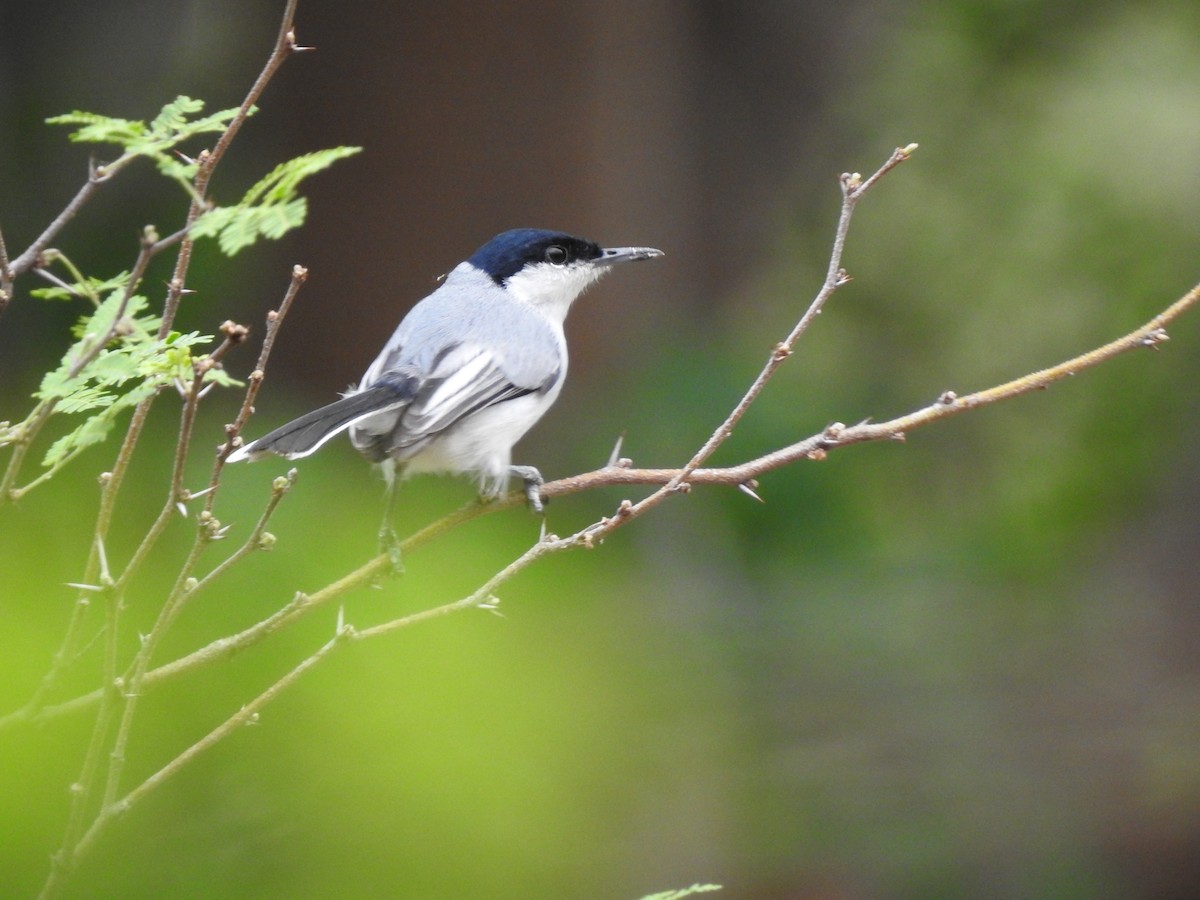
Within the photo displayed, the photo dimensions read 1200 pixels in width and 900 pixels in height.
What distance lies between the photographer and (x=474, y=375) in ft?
8.17

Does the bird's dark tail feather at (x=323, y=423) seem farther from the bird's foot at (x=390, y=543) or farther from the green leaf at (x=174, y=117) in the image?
the green leaf at (x=174, y=117)

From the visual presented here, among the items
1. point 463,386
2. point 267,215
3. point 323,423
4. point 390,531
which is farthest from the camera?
point 463,386

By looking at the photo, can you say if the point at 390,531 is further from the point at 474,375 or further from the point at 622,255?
the point at 622,255

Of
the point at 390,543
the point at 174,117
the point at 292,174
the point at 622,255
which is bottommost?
the point at 390,543

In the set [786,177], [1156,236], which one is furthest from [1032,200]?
[786,177]

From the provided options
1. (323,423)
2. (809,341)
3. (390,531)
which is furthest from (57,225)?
(809,341)

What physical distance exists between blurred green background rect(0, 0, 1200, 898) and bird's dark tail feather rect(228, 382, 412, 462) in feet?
4.81

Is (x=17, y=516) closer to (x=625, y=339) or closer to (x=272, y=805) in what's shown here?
(x=272, y=805)

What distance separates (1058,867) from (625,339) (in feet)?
7.81

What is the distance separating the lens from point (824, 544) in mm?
4684

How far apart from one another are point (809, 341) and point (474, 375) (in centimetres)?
300

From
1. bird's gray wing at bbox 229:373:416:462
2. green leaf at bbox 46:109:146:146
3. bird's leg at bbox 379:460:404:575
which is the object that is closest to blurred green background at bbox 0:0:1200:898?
bird's leg at bbox 379:460:404:575

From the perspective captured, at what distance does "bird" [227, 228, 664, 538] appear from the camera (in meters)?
2.33

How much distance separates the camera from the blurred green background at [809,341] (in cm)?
457
